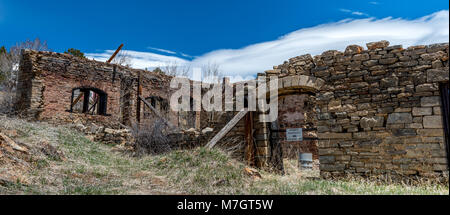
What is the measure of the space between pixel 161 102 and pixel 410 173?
12.1 metres

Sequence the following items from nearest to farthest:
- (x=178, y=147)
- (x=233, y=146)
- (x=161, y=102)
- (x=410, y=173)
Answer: (x=410, y=173), (x=233, y=146), (x=178, y=147), (x=161, y=102)

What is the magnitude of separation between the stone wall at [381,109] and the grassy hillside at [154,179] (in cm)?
44

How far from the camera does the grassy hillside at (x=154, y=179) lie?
4.59 metres

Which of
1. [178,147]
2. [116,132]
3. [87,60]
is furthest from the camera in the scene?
[87,60]

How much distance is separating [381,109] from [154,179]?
4.57 m

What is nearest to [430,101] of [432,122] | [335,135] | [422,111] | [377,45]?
[422,111]

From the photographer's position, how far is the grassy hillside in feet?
15.0

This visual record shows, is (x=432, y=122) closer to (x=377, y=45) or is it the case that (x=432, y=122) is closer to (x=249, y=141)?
(x=377, y=45)

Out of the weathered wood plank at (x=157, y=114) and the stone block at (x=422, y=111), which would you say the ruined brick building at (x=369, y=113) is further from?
the weathered wood plank at (x=157, y=114)

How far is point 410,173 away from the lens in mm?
5406

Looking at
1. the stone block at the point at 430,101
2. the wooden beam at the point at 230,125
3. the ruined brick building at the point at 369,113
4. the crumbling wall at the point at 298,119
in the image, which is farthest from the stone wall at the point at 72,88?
the stone block at the point at 430,101

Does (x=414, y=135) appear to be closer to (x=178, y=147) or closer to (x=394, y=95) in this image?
(x=394, y=95)

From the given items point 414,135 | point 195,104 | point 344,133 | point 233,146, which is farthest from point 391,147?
point 195,104

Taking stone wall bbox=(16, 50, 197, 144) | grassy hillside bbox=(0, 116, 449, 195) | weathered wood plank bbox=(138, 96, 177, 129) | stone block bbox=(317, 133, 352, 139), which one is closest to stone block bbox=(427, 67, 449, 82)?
stone block bbox=(317, 133, 352, 139)
